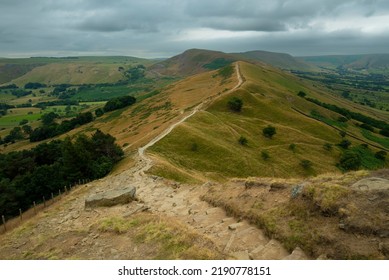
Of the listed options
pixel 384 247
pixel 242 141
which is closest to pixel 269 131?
pixel 242 141

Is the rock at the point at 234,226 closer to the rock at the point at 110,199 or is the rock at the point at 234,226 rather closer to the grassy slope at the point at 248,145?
the rock at the point at 110,199

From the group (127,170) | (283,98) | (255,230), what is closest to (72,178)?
(127,170)

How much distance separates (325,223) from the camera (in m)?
15.3

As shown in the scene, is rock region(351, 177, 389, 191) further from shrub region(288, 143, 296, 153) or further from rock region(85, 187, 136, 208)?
shrub region(288, 143, 296, 153)

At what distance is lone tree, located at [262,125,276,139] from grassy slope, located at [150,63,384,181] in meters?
1.38

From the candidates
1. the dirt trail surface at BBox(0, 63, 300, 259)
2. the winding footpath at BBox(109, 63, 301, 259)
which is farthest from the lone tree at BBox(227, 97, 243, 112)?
the dirt trail surface at BBox(0, 63, 300, 259)

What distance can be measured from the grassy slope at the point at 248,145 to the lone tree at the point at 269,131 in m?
1.38

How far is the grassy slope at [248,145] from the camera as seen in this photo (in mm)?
52188

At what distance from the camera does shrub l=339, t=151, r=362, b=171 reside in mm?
68062

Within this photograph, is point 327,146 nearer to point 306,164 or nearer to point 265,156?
point 306,164

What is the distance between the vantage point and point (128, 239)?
18672 millimetres

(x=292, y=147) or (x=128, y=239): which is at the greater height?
(x=128, y=239)

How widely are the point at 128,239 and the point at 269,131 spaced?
5999 centimetres

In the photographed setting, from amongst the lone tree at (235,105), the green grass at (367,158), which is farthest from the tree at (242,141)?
the green grass at (367,158)
